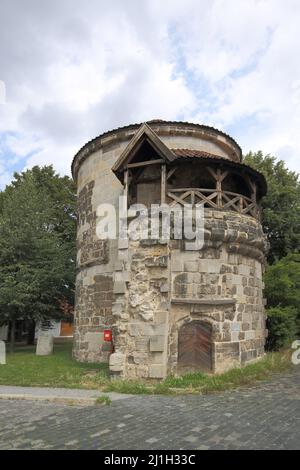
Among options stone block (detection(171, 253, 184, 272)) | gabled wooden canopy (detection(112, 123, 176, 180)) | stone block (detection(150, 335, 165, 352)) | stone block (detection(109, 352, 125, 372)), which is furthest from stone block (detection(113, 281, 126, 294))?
gabled wooden canopy (detection(112, 123, 176, 180))

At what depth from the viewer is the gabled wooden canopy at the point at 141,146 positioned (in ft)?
Answer: 36.8

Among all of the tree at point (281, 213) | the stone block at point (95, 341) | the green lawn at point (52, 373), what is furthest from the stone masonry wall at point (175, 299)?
the tree at point (281, 213)

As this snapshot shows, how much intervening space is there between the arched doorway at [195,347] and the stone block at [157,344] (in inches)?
25.4

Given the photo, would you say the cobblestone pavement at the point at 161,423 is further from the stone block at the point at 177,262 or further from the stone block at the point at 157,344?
the stone block at the point at 177,262

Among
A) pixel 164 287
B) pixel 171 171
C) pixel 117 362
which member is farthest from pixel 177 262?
pixel 117 362

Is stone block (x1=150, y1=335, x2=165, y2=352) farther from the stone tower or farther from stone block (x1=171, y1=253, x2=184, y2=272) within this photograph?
stone block (x1=171, y1=253, x2=184, y2=272)

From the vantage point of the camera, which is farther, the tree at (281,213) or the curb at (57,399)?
the tree at (281,213)

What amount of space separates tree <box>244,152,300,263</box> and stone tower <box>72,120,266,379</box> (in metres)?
7.88

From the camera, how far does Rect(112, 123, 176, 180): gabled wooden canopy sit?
441 inches

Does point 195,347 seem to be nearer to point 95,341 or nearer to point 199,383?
point 199,383

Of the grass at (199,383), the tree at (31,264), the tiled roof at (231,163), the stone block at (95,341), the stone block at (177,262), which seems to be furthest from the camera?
the tree at (31,264)

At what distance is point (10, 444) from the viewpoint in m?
5.47

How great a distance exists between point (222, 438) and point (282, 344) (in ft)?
33.4

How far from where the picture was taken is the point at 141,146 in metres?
12.3
